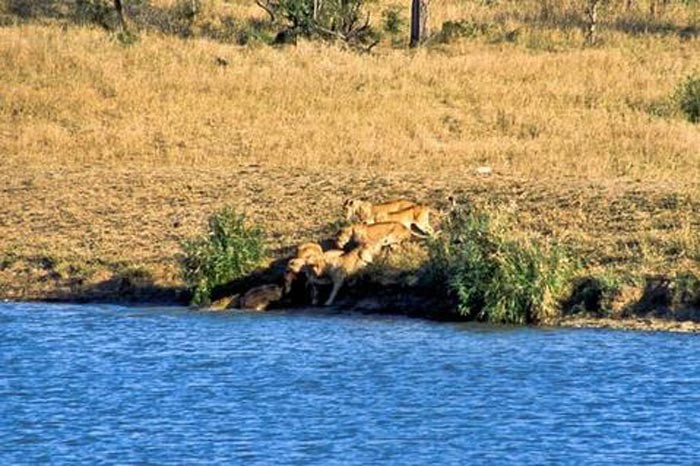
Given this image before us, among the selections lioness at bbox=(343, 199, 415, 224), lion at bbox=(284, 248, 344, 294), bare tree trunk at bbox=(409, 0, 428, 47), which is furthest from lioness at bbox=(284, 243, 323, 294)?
bare tree trunk at bbox=(409, 0, 428, 47)

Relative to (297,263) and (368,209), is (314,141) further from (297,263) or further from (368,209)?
(297,263)

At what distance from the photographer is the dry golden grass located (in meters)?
21.5

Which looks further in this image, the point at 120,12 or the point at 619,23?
the point at 619,23

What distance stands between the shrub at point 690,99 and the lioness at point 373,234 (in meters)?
9.79

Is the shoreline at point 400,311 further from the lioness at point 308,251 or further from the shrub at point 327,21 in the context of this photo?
the shrub at point 327,21

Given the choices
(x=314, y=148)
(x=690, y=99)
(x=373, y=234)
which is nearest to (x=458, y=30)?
(x=690, y=99)

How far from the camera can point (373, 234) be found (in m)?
19.5

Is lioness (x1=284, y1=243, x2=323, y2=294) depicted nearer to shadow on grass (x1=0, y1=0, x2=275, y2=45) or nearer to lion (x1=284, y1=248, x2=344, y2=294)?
lion (x1=284, y1=248, x2=344, y2=294)

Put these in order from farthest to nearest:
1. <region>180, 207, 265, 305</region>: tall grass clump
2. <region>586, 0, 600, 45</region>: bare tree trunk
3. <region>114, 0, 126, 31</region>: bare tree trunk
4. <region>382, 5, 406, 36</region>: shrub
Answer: <region>382, 5, 406, 36</region>: shrub, <region>114, 0, 126, 31</region>: bare tree trunk, <region>586, 0, 600, 45</region>: bare tree trunk, <region>180, 207, 265, 305</region>: tall grass clump

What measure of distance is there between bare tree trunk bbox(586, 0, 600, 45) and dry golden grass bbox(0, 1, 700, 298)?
32 cm

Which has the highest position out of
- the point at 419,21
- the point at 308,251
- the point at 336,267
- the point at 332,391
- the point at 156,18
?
the point at 419,21

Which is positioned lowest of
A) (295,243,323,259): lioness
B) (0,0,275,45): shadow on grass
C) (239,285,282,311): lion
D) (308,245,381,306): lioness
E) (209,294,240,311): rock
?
(209,294,240,311): rock

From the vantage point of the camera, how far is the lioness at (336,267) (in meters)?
19.2

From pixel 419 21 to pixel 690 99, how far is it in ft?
32.4
